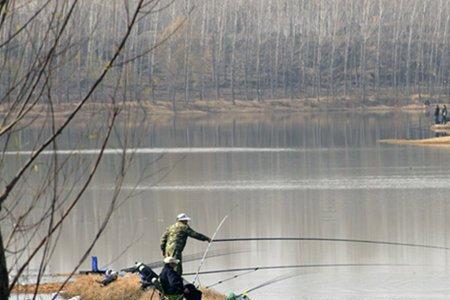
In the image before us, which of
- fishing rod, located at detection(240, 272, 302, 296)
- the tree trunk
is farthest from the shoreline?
the tree trunk

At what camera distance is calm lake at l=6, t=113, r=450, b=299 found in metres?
20.6

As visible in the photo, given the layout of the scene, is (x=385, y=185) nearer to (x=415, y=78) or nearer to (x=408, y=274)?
(x=408, y=274)

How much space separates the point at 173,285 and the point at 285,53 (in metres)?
117

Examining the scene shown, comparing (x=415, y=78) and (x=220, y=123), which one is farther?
(x=415, y=78)

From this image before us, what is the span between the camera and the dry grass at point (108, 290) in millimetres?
16906

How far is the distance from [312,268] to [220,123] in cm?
Answer: 6433

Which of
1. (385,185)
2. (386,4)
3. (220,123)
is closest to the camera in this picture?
(385,185)

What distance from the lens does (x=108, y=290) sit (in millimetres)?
17156

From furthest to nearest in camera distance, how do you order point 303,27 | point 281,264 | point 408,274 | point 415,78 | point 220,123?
point 303,27 → point 415,78 → point 220,123 → point 281,264 → point 408,274

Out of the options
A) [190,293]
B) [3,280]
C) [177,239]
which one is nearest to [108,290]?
[177,239]

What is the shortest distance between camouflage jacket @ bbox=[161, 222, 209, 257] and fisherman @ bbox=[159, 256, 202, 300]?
1.46 meters

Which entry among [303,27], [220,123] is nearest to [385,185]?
[220,123]

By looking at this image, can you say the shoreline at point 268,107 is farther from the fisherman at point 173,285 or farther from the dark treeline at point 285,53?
the fisherman at point 173,285

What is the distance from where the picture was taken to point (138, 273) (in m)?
17.8
